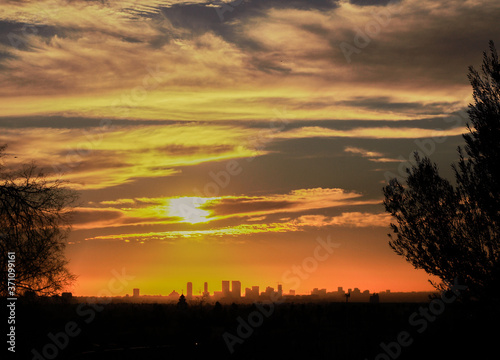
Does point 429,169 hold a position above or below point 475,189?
above

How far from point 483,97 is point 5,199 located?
19638 millimetres

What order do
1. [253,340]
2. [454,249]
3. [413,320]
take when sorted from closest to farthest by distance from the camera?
[454,249], [253,340], [413,320]

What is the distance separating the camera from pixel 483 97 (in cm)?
2234

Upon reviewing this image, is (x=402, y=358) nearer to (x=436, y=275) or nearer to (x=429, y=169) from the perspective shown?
(x=436, y=275)

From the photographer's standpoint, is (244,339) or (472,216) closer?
(472,216)

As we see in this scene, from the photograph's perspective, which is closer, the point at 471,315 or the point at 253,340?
the point at 471,315

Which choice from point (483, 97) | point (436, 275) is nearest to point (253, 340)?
point (436, 275)

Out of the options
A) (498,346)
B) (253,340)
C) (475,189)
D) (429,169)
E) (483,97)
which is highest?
(483,97)
